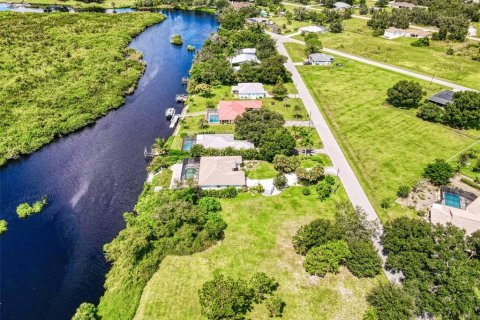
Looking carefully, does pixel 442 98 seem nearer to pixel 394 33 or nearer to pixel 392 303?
pixel 394 33

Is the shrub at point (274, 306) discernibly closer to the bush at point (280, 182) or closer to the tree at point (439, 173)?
the bush at point (280, 182)

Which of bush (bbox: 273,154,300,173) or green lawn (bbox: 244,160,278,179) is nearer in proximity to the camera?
bush (bbox: 273,154,300,173)

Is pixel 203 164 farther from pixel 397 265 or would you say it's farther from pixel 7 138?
pixel 7 138

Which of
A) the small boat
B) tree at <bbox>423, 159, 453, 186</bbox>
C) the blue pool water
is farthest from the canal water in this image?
the blue pool water

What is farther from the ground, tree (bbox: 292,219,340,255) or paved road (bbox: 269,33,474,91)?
paved road (bbox: 269,33,474,91)

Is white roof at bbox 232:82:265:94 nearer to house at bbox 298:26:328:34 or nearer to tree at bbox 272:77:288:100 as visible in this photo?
tree at bbox 272:77:288:100

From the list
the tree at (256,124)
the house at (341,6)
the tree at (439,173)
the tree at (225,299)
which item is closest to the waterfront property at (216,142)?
the tree at (256,124)

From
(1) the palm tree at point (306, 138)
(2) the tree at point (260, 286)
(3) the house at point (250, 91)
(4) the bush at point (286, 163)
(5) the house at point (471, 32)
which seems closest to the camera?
(2) the tree at point (260, 286)
